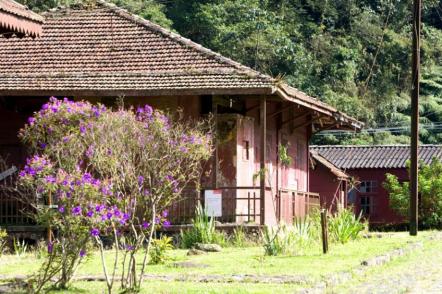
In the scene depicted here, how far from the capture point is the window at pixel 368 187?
147ft

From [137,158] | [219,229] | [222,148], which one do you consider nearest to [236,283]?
[137,158]

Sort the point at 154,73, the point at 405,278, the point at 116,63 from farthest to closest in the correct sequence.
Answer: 1. the point at 116,63
2. the point at 154,73
3. the point at 405,278

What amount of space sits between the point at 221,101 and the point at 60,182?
12.8m

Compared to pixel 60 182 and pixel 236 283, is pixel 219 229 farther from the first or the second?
pixel 60 182

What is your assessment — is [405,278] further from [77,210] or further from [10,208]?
[10,208]

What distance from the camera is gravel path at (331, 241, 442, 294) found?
13.8m

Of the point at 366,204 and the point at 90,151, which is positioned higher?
the point at 90,151

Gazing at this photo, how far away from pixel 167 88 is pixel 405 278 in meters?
9.36

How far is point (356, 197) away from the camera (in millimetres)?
45375

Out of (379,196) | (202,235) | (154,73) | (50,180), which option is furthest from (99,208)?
(379,196)

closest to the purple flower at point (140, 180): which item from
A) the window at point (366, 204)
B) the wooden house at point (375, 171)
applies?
the wooden house at point (375, 171)

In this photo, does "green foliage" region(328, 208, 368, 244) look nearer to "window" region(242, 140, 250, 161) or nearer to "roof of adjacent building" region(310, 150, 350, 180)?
"window" region(242, 140, 250, 161)

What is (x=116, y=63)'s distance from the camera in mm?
25266

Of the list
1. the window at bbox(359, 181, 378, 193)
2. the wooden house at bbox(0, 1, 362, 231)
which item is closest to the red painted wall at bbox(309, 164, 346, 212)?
the window at bbox(359, 181, 378, 193)
